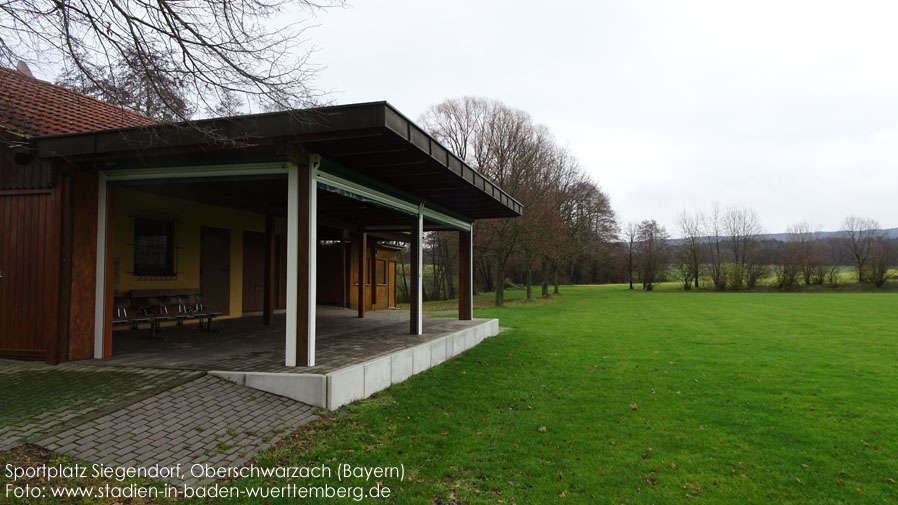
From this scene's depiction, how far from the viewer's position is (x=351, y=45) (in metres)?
5.79

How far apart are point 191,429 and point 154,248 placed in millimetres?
6280

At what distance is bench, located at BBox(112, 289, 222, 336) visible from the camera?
8109mm

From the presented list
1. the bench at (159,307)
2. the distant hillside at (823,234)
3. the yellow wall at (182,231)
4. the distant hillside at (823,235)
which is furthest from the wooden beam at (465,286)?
the distant hillside at (823,234)

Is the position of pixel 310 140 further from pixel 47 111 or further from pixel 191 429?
pixel 47 111

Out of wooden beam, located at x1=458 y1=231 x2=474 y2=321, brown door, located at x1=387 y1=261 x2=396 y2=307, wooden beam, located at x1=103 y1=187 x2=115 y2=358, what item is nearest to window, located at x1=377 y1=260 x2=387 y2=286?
brown door, located at x1=387 y1=261 x2=396 y2=307

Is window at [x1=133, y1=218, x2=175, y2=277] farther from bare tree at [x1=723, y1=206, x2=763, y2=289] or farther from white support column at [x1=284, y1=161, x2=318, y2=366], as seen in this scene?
bare tree at [x1=723, y1=206, x2=763, y2=289]

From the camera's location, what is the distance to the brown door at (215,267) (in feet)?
34.5

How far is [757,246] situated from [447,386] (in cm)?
4600

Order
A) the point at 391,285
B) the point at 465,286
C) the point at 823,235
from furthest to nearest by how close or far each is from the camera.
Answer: the point at 823,235 → the point at 391,285 → the point at 465,286

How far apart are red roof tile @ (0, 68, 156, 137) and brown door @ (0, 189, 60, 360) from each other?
93 cm

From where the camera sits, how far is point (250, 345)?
7.33m

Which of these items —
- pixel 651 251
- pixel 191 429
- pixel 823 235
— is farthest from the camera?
pixel 651 251

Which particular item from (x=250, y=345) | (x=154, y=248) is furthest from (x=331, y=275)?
(x=250, y=345)

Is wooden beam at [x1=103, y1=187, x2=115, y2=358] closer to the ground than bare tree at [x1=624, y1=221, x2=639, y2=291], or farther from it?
closer to the ground
